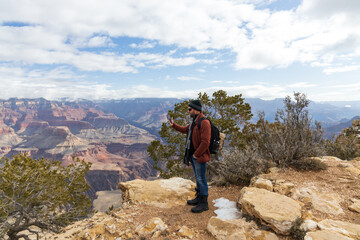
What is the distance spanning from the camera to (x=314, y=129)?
7.64 metres

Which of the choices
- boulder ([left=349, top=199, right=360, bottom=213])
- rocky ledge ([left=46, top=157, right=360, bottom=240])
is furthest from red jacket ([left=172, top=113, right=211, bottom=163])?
boulder ([left=349, top=199, right=360, bottom=213])

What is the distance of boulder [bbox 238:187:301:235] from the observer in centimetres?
327

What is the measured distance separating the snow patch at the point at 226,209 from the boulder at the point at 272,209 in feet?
0.70

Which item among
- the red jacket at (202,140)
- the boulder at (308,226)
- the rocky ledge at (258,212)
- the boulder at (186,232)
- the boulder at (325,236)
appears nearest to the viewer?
the boulder at (325,236)

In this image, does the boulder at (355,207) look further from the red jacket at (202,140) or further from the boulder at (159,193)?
the boulder at (159,193)

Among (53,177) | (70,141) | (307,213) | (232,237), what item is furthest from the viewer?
(70,141)

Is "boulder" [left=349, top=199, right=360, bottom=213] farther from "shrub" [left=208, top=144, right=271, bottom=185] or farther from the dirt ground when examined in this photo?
"shrub" [left=208, top=144, right=271, bottom=185]

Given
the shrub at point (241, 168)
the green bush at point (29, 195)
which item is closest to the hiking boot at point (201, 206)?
the shrub at point (241, 168)

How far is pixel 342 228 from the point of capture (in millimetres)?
3080

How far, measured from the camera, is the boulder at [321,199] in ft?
12.9

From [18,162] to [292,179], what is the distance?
489 inches

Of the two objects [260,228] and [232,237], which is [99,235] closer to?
[232,237]

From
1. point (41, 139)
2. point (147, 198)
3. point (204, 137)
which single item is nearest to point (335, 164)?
point (204, 137)

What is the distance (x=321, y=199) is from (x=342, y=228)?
4.22ft
